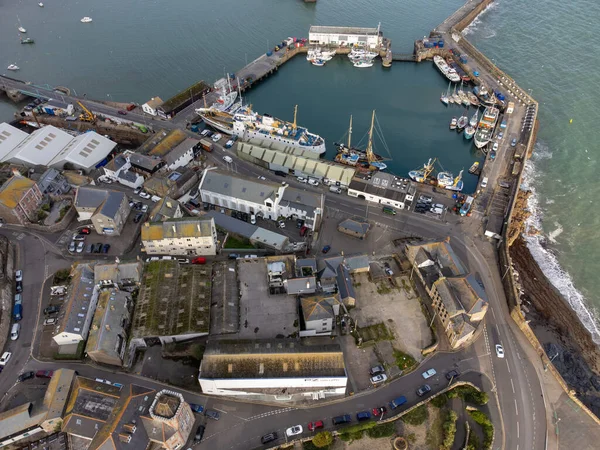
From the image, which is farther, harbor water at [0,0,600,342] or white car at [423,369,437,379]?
harbor water at [0,0,600,342]

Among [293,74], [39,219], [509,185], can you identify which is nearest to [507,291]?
[509,185]

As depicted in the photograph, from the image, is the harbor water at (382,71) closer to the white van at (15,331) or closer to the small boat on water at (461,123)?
the small boat on water at (461,123)

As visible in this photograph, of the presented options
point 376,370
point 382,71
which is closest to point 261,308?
point 376,370

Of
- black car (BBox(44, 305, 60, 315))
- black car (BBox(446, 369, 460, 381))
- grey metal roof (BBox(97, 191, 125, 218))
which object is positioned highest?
grey metal roof (BBox(97, 191, 125, 218))

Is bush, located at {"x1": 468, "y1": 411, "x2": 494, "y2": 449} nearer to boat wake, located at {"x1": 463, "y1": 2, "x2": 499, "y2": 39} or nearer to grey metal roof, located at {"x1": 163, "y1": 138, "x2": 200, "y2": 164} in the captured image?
grey metal roof, located at {"x1": 163, "y1": 138, "x2": 200, "y2": 164}

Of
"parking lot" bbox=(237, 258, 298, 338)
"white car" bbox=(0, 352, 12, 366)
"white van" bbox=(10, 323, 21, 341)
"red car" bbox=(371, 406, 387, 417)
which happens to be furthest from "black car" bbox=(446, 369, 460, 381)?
"white van" bbox=(10, 323, 21, 341)

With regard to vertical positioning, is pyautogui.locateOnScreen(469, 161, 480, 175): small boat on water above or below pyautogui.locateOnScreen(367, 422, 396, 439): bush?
above

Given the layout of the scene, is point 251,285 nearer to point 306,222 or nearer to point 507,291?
point 306,222
